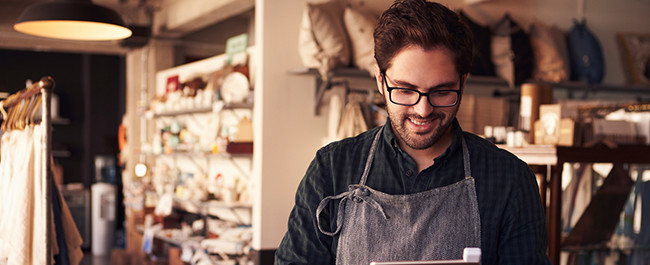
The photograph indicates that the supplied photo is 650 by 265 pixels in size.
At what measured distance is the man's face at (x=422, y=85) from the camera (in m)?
1.58

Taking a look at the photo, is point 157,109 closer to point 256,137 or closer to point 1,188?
point 256,137

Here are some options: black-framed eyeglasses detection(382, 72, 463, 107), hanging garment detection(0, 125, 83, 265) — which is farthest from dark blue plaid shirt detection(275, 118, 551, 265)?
hanging garment detection(0, 125, 83, 265)

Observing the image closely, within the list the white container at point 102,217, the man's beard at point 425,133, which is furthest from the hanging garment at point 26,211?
the white container at point 102,217

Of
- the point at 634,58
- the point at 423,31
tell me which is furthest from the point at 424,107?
the point at 634,58

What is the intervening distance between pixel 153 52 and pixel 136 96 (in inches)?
27.0

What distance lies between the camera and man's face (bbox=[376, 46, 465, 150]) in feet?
5.17

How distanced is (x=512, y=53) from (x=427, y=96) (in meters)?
4.02

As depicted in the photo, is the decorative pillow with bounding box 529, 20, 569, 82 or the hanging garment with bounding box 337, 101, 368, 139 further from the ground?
the decorative pillow with bounding box 529, 20, 569, 82

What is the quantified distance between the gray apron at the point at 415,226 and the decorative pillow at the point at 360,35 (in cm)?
313

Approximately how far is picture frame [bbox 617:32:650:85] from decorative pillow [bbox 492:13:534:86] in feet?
3.82

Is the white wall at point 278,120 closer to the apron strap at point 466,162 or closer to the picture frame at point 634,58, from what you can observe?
the picture frame at point 634,58

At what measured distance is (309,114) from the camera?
16.6 feet

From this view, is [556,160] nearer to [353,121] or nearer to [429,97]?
[429,97]

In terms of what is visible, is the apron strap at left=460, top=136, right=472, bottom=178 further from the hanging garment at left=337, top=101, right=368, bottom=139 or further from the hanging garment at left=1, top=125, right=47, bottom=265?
the hanging garment at left=337, top=101, right=368, bottom=139
